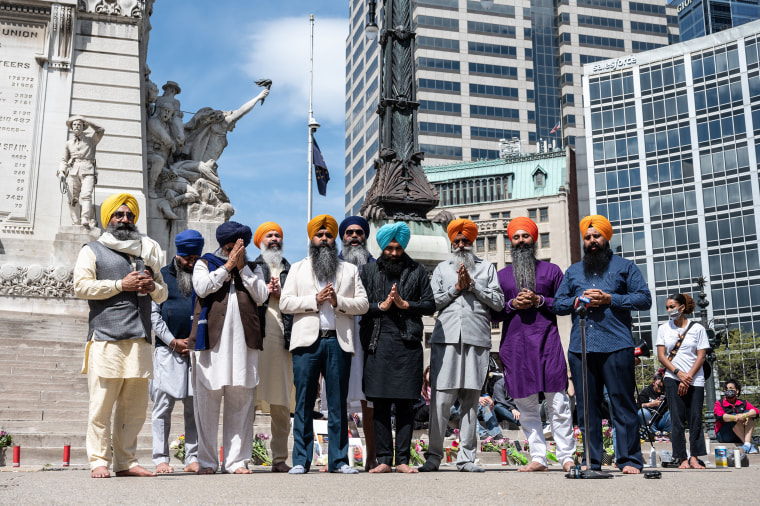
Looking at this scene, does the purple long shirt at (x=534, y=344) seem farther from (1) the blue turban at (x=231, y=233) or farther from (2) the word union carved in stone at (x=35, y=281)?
(2) the word union carved in stone at (x=35, y=281)

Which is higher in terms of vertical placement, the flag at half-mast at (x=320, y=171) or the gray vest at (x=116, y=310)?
the flag at half-mast at (x=320, y=171)

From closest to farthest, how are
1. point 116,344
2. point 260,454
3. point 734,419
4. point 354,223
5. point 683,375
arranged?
1. point 116,344
2. point 354,223
3. point 683,375
4. point 260,454
5. point 734,419

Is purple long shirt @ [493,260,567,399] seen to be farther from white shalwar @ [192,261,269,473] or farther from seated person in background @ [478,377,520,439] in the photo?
seated person in background @ [478,377,520,439]

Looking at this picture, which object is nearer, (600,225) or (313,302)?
(313,302)

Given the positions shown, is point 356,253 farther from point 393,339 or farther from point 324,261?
point 393,339

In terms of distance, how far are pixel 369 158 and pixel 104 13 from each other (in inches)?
3136

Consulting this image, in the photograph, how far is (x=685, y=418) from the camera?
9.55 m

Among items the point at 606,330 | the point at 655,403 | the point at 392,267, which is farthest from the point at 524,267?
the point at 655,403

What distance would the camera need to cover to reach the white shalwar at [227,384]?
307 inches

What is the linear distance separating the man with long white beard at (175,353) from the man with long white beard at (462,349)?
2595 mm

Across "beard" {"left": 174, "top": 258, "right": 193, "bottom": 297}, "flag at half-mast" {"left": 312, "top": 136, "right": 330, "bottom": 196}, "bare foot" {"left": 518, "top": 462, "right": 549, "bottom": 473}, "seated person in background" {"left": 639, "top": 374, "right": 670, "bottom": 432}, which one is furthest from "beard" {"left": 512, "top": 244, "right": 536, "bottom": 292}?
"flag at half-mast" {"left": 312, "top": 136, "right": 330, "bottom": 196}

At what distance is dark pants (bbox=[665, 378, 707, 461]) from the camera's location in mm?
9164

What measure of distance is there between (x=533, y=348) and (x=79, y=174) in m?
11.8

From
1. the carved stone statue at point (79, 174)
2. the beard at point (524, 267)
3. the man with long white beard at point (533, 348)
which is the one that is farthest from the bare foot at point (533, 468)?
the carved stone statue at point (79, 174)
